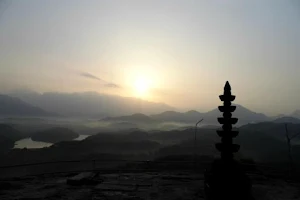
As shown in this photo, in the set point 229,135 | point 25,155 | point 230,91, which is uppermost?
point 230,91

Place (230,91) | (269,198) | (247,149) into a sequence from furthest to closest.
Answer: (247,149), (269,198), (230,91)

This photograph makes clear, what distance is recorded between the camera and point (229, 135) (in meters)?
17.0

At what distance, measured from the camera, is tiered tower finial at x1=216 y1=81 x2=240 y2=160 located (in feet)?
54.7

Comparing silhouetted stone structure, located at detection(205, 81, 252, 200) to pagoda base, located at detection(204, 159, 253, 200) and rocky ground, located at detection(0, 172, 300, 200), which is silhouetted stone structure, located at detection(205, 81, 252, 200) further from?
rocky ground, located at detection(0, 172, 300, 200)

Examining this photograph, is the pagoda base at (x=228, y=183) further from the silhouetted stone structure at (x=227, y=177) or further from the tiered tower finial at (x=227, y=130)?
the tiered tower finial at (x=227, y=130)

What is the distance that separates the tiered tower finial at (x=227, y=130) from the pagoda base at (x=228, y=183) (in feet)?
1.97

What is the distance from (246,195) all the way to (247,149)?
138 metres

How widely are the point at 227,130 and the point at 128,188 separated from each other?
8.91m

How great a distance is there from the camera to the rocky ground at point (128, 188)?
736 inches

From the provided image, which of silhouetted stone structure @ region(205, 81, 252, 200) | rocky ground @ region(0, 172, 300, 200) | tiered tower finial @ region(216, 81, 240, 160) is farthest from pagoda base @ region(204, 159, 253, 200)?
rocky ground @ region(0, 172, 300, 200)

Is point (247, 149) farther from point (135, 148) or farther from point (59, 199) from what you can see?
point (59, 199)

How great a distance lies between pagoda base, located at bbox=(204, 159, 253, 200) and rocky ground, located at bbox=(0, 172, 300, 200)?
2797mm

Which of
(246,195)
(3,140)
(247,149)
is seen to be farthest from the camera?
(3,140)

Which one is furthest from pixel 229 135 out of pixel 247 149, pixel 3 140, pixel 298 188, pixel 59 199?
pixel 3 140
